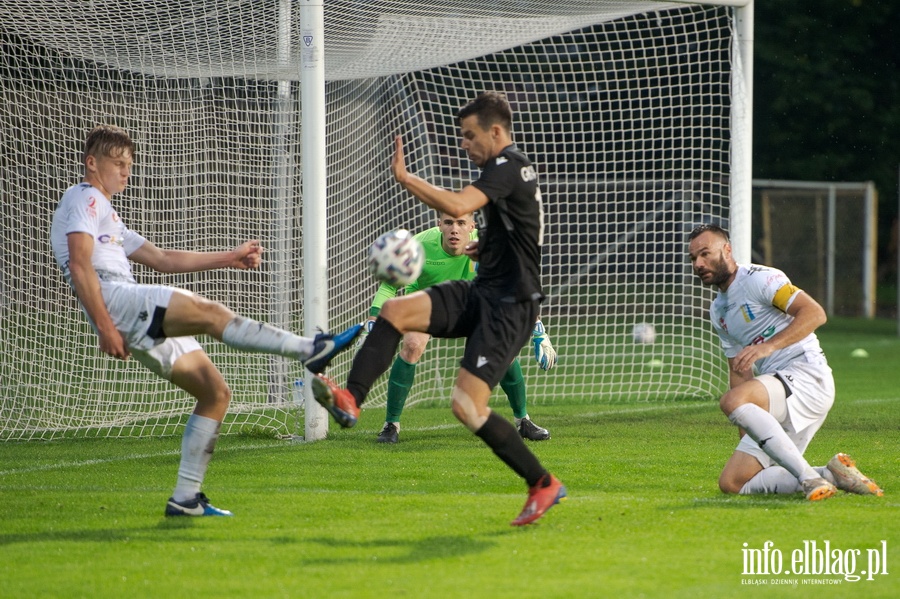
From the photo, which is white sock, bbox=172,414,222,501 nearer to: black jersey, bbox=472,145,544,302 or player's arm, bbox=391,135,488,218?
black jersey, bbox=472,145,544,302

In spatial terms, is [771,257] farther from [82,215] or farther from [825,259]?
[82,215]

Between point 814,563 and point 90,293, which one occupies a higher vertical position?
point 90,293

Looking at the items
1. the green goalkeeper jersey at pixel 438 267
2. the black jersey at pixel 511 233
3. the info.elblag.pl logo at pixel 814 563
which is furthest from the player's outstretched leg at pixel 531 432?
the info.elblag.pl logo at pixel 814 563

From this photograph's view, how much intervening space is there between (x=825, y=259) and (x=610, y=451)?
18118 mm

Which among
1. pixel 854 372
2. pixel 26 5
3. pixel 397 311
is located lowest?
pixel 854 372

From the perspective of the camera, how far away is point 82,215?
18.8 ft

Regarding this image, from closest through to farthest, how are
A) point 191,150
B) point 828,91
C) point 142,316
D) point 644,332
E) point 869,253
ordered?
point 142,316, point 191,150, point 644,332, point 869,253, point 828,91

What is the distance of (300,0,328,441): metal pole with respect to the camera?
874 centimetres

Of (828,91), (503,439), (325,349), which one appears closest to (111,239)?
(325,349)

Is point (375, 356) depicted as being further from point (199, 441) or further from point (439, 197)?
point (199, 441)

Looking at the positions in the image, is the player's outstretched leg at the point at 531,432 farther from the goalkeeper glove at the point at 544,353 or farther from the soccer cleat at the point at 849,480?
the soccer cleat at the point at 849,480

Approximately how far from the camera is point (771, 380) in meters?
6.63

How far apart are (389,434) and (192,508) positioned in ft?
10.4

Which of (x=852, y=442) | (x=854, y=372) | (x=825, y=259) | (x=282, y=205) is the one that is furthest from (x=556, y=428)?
(x=825, y=259)
